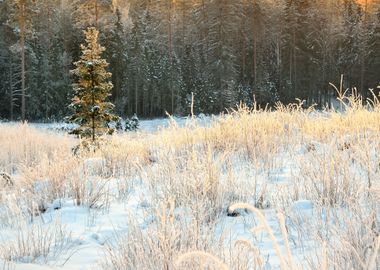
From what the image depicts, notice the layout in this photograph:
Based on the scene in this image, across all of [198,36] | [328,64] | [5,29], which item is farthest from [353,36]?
[5,29]

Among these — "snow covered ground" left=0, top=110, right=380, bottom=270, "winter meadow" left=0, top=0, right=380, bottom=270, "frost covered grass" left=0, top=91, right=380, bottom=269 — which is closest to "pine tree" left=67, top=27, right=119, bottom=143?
"winter meadow" left=0, top=0, right=380, bottom=270

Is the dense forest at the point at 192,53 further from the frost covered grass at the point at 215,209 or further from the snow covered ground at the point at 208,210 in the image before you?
the snow covered ground at the point at 208,210

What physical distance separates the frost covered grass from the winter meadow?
0.8 inches

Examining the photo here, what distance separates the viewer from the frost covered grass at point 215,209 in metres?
2.57

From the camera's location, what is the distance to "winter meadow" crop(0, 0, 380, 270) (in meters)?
2.96

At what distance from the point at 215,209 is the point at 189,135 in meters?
3.11

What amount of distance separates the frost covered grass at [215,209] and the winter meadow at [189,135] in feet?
0.07

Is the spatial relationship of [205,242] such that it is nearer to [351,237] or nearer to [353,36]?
[351,237]

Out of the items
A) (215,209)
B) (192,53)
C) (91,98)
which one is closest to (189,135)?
(215,209)

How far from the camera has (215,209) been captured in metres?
4.05

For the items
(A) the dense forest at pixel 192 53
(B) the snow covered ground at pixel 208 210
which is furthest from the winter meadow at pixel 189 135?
(A) the dense forest at pixel 192 53

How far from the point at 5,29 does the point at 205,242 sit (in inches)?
1633

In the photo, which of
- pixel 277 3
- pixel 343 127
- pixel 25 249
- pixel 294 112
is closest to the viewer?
pixel 25 249

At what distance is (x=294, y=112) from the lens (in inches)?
365
